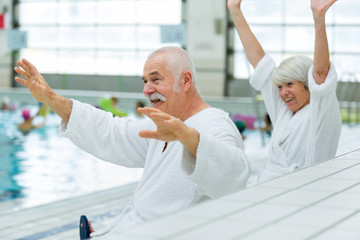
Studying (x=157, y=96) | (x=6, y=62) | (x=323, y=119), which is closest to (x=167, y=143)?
(x=157, y=96)

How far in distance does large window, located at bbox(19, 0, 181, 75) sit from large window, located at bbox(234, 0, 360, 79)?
2577 mm

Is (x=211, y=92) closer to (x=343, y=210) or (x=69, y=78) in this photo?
(x=69, y=78)

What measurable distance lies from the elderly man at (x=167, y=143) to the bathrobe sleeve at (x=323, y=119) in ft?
2.35

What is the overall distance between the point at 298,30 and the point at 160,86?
14562mm

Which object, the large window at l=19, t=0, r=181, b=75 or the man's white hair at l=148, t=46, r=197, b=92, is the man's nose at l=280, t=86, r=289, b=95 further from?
the large window at l=19, t=0, r=181, b=75

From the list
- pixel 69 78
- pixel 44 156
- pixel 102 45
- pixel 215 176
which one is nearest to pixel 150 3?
pixel 102 45

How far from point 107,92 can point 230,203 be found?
17767 millimetres

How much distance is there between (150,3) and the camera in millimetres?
18844

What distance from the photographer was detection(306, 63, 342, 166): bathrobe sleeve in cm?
289

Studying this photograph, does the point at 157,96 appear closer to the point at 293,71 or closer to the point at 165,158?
the point at 165,158

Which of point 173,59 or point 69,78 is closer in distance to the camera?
point 173,59

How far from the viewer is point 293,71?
3215 mm

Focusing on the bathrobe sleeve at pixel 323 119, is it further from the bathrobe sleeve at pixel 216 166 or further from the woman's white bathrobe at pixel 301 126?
the bathrobe sleeve at pixel 216 166

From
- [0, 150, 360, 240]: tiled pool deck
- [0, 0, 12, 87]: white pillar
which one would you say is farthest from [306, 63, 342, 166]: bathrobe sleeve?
[0, 0, 12, 87]: white pillar
